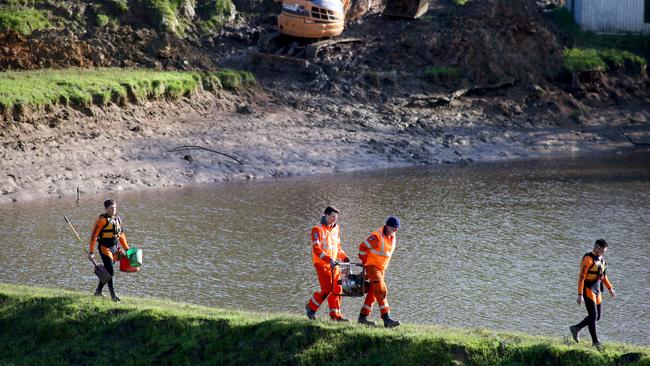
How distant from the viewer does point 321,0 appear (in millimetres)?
39969

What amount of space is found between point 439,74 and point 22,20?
638 inches

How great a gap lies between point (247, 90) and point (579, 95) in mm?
14403

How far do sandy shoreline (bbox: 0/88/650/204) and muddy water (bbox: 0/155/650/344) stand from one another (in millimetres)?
1091

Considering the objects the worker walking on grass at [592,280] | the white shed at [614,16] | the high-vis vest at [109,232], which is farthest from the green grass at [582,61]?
the high-vis vest at [109,232]

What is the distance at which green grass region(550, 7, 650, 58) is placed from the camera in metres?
46.3

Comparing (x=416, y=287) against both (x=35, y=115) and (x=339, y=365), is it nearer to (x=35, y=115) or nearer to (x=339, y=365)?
(x=339, y=365)

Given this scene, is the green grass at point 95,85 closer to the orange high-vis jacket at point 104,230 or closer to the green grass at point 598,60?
the orange high-vis jacket at point 104,230

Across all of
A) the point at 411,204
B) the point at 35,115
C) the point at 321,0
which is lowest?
the point at 411,204

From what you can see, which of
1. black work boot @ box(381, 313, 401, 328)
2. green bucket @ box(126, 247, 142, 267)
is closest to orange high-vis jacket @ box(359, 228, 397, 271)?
black work boot @ box(381, 313, 401, 328)

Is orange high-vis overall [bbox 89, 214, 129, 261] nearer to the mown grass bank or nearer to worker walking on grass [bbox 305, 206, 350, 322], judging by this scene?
the mown grass bank

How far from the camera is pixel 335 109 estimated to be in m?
37.5

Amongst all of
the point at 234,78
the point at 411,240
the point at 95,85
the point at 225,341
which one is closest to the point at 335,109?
the point at 234,78

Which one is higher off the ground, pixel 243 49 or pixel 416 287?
pixel 243 49

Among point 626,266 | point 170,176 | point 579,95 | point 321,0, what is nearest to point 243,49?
point 321,0
